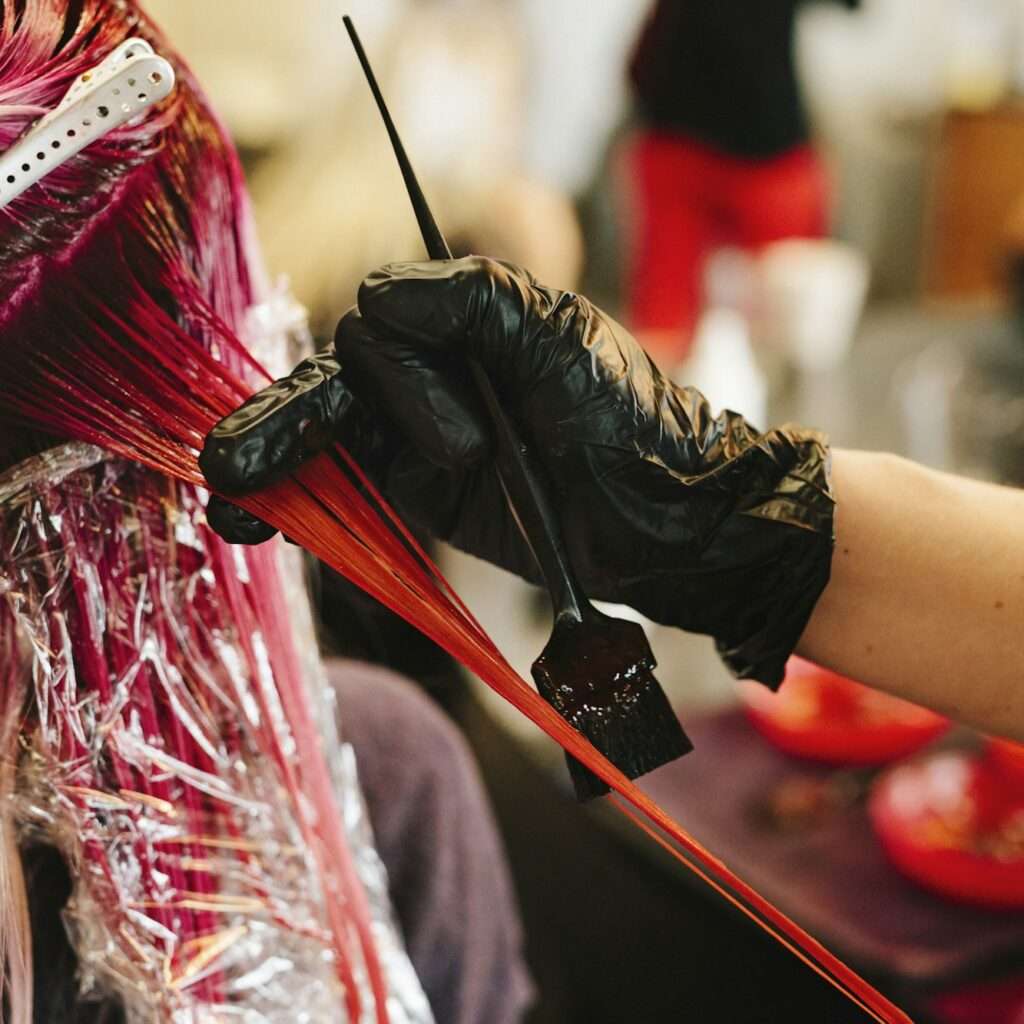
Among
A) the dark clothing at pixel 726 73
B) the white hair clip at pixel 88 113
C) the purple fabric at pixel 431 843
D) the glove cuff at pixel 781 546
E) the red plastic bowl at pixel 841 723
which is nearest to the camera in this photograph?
the white hair clip at pixel 88 113

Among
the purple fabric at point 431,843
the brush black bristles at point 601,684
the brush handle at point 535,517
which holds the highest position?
the brush handle at point 535,517

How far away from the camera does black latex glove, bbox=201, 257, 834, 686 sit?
0.51 m

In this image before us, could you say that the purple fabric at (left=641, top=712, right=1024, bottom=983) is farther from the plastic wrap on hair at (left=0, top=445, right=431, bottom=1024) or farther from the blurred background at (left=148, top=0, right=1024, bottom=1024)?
the plastic wrap on hair at (left=0, top=445, right=431, bottom=1024)

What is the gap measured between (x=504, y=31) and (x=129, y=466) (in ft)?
10.7

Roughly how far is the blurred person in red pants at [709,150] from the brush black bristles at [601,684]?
202cm

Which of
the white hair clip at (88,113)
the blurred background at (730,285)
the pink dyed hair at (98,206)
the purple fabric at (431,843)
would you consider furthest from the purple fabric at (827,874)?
the white hair clip at (88,113)

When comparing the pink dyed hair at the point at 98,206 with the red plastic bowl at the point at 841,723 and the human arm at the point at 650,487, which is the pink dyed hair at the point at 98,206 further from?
the red plastic bowl at the point at 841,723

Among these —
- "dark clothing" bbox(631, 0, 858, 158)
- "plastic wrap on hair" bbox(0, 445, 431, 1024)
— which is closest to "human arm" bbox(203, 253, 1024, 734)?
"plastic wrap on hair" bbox(0, 445, 431, 1024)

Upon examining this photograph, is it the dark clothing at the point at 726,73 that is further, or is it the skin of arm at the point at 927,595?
the dark clothing at the point at 726,73

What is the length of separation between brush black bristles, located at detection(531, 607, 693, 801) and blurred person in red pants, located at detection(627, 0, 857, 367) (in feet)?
6.62

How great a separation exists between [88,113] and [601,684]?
1.14 ft

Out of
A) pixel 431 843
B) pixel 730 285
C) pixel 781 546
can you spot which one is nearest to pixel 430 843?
pixel 431 843

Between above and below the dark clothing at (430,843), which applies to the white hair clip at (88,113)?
above

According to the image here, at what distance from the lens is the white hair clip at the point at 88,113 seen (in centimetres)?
49
